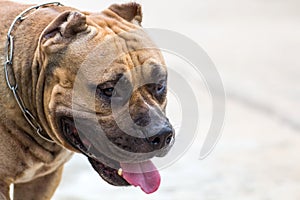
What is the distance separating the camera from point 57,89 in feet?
12.2

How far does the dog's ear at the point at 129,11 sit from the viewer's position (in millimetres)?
4004

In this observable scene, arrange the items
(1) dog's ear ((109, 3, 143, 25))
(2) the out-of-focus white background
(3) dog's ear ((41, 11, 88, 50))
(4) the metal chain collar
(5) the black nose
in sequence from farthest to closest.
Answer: (2) the out-of-focus white background < (1) dog's ear ((109, 3, 143, 25)) < (4) the metal chain collar < (3) dog's ear ((41, 11, 88, 50)) < (5) the black nose

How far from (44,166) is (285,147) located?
10.00 ft

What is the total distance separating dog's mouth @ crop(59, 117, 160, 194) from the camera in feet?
12.3

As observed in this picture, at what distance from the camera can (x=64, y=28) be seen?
370 centimetres

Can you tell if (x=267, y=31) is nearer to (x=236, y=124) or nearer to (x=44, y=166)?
(x=236, y=124)

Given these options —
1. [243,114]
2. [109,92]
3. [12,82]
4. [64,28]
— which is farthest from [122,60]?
[243,114]

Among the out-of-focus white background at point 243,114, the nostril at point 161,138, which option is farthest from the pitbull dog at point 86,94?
the out-of-focus white background at point 243,114

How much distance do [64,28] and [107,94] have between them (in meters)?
0.35

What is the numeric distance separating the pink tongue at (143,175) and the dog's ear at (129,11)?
0.70m

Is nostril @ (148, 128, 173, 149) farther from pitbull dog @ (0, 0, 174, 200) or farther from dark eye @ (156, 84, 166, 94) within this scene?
dark eye @ (156, 84, 166, 94)

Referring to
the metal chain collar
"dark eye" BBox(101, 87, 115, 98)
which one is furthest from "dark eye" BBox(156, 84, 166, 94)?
the metal chain collar

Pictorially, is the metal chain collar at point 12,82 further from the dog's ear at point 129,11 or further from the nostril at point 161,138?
the nostril at point 161,138

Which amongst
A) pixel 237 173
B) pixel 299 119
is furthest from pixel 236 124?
pixel 237 173
